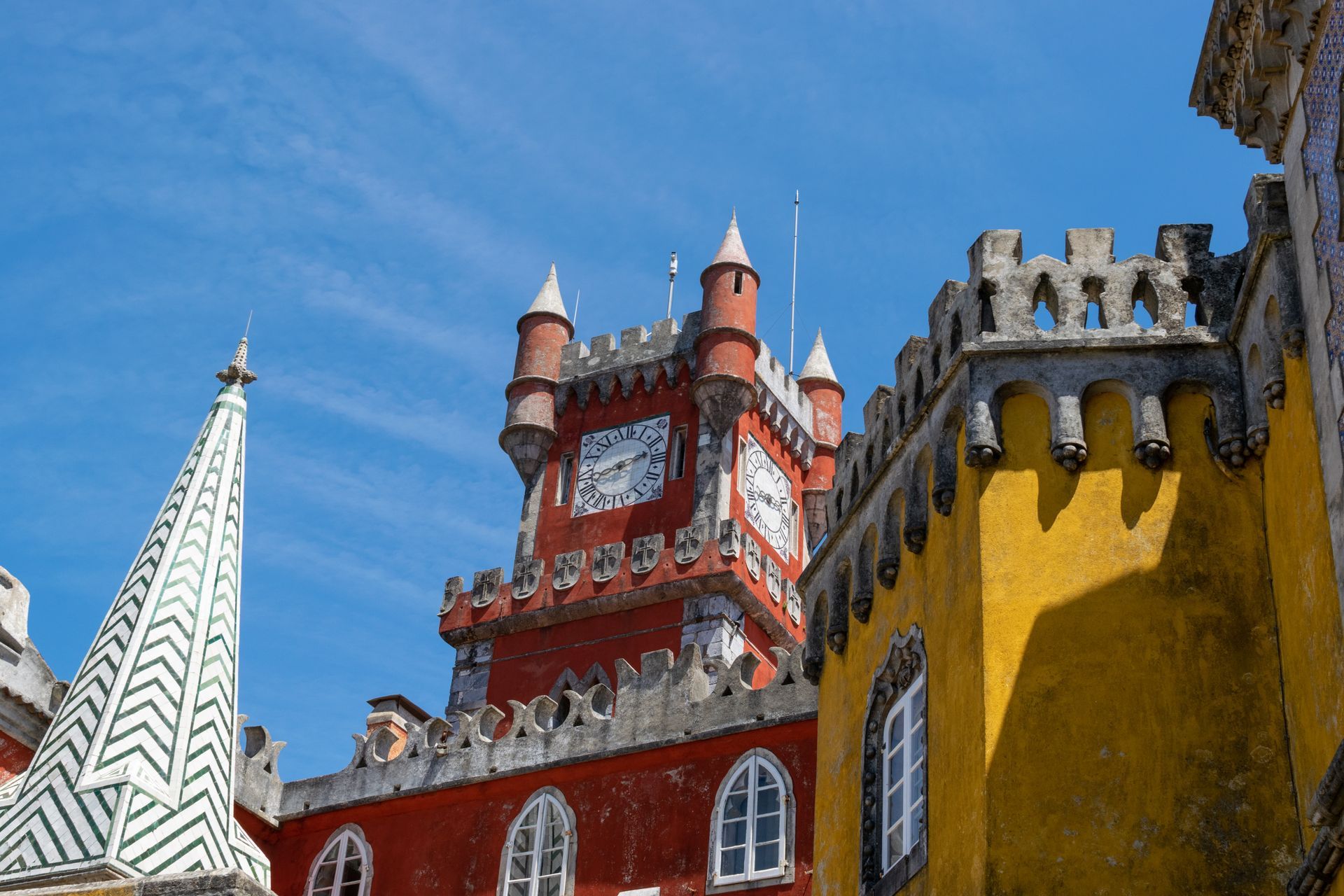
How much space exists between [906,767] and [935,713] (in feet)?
2.06

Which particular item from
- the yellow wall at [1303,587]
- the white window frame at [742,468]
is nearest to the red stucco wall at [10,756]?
the yellow wall at [1303,587]

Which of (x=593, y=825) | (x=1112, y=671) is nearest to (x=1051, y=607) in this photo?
(x=1112, y=671)

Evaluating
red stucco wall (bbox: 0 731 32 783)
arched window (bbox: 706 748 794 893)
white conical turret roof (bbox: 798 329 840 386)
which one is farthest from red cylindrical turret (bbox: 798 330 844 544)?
red stucco wall (bbox: 0 731 32 783)

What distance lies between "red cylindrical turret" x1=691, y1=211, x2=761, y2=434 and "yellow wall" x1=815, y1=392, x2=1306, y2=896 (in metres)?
24.4

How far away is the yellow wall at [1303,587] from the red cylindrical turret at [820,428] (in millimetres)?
28002

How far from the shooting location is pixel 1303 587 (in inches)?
447

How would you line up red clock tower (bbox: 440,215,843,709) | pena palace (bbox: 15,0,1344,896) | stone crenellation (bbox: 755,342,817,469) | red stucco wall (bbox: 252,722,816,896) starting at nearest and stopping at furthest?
pena palace (bbox: 15,0,1344,896), red stucco wall (bbox: 252,722,816,896), red clock tower (bbox: 440,215,843,709), stone crenellation (bbox: 755,342,817,469)

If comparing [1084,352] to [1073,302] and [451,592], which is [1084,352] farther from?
[451,592]

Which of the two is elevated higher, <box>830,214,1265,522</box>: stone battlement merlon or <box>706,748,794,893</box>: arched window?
<box>830,214,1265,522</box>: stone battlement merlon

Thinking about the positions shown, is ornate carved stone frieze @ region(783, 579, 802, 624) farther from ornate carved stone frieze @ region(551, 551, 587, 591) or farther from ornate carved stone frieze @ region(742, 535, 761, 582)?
ornate carved stone frieze @ region(551, 551, 587, 591)

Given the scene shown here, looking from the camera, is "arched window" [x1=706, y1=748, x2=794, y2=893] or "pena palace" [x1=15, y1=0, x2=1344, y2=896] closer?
"pena palace" [x1=15, y1=0, x2=1344, y2=896]

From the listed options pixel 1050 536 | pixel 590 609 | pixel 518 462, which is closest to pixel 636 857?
pixel 1050 536

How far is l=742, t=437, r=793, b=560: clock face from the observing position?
125 ft

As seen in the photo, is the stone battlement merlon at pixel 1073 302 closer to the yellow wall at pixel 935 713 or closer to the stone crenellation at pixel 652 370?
the yellow wall at pixel 935 713
